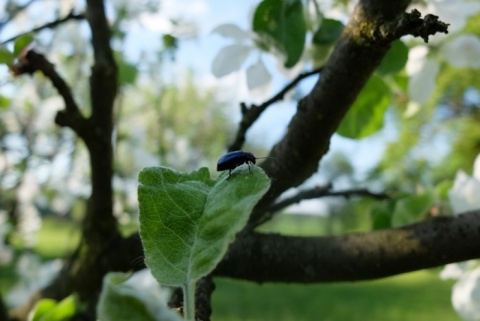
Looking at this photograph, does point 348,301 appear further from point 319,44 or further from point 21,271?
point 319,44

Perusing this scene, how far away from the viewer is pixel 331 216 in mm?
16641

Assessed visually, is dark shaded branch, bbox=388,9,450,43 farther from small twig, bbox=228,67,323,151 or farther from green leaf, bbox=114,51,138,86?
green leaf, bbox=114,51,138,86

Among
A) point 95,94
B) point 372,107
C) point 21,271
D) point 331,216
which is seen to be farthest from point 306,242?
point 331,216

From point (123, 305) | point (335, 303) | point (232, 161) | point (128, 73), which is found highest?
point (335, 303)

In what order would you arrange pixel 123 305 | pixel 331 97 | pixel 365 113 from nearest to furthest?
pixel 123 305, pixel 331 97, pixel 365 113

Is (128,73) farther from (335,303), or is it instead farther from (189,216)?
(335,303)

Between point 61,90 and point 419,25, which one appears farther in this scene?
point 61,90

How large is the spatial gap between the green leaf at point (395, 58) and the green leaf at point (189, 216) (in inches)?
17.2

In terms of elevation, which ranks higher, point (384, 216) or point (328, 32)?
point (328, 32)

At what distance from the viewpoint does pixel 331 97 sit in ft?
1.58

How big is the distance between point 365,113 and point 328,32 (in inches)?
5.2

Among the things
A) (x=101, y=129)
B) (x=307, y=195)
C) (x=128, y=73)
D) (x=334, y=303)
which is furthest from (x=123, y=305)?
(x=334, y=303)

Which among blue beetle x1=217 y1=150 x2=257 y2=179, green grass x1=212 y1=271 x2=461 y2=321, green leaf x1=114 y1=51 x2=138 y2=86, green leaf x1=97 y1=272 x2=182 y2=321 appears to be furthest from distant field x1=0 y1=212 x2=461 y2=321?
green leaf x1=97 y1=272 x2=182 y2=321

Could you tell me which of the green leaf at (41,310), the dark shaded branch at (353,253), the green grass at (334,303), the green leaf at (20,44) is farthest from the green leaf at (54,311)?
the green grass at (334,303)
